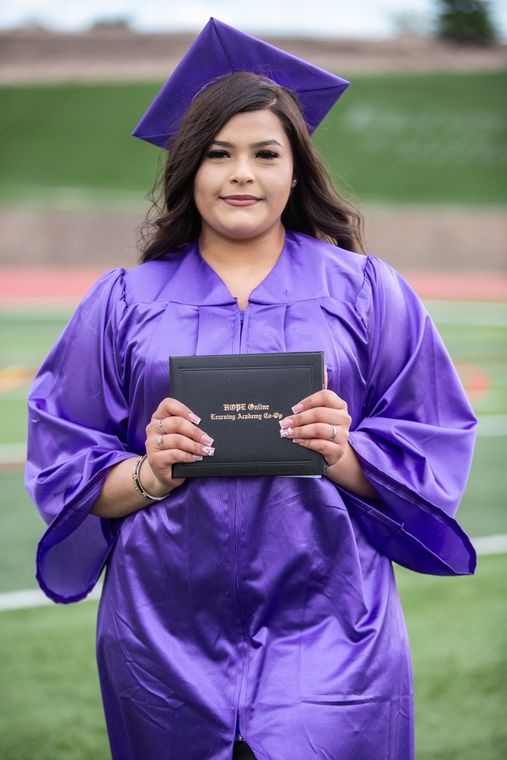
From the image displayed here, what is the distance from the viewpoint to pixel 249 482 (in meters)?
2.34

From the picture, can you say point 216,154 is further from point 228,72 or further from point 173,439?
point 173,439

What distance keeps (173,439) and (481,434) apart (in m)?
7.51

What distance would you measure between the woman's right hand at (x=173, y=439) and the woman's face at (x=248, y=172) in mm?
478

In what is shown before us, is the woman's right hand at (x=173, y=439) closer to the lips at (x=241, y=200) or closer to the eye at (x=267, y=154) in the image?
the lips at (x=241, y=200)

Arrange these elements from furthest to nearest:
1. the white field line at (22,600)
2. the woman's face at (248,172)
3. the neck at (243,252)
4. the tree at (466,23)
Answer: the tree at (466,23) → the white field line at (22,600) → the neck at (243,252) → the woman's face at (248,172)

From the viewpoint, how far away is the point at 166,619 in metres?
2.41

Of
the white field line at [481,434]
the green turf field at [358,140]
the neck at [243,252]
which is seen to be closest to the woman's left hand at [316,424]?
the neck at [243,252]

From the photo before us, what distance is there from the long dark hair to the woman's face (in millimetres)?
26

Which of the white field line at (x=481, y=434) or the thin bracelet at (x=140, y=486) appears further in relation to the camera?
the white field line at (x=481, y=434)

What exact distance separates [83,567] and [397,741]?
853 mm

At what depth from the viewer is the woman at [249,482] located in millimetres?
2334

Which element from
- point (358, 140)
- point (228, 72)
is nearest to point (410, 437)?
point (228, 72)

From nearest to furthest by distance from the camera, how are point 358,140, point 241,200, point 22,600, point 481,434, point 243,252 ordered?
point 241,200, point 243,252, point 22,600, point 481,434, point 358,140

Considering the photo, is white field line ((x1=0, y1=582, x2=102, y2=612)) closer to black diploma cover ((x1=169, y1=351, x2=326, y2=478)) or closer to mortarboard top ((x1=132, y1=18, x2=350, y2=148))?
mortarboard top ((x1=132, y1=18, x2=350, y2=148))
